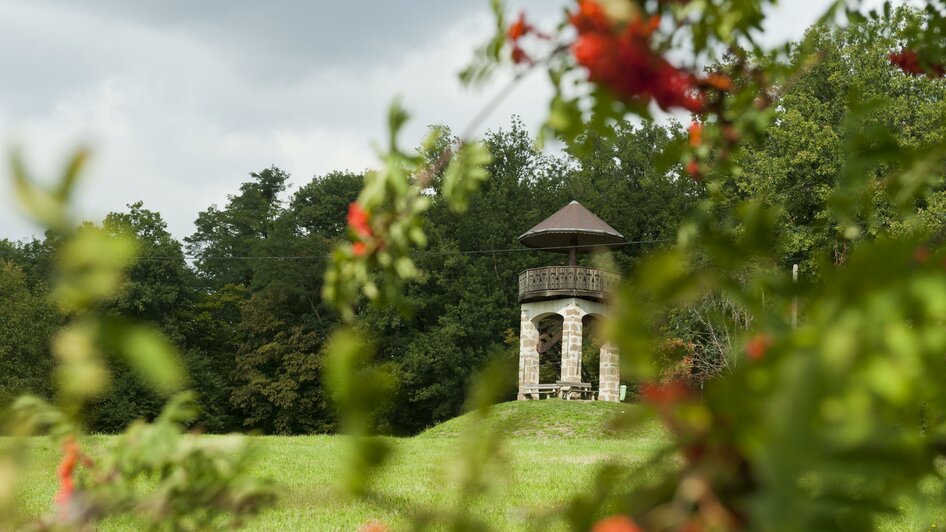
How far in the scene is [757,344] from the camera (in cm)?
75

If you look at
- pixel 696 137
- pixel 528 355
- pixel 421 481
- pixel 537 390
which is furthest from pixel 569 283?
pixel 696 137

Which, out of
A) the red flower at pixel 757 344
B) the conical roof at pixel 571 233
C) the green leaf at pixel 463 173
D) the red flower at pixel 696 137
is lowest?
the red flower at pixel 757 344

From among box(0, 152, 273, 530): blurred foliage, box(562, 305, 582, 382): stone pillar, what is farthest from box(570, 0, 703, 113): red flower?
box(562, 305, 582, 382): stone pillar

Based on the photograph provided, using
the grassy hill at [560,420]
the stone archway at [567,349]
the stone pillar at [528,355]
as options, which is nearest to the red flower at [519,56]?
the grassy hill at [560,420]

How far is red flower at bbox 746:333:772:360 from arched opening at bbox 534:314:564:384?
71.7ft

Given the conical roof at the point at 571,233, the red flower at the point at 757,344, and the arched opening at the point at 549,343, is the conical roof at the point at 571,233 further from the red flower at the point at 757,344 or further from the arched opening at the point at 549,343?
the red flower at the point at 757,344

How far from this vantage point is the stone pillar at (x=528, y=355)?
22266 mm

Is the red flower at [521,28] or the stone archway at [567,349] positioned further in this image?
the stone archway at [567,349]

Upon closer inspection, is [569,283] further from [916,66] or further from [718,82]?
[718,82]

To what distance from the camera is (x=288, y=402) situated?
29.0 meters

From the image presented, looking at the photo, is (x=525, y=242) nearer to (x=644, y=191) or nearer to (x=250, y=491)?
(x=644, y=191)

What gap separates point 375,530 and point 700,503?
730mm

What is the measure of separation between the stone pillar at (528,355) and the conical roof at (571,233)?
191cm

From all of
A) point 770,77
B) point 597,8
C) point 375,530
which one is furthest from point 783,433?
point 770,77
